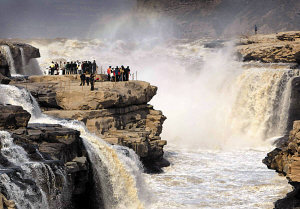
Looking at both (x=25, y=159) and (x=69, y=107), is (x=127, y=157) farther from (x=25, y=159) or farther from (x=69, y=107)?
(x=25, y=159)

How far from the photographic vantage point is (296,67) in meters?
41.8

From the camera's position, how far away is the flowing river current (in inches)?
953

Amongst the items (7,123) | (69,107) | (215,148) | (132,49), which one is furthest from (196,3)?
(7,123)

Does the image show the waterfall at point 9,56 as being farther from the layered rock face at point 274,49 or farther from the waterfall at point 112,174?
the layered rock face at point 274,49

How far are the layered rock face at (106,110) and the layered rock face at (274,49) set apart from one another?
17776 mm

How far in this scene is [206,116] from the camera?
143 feet

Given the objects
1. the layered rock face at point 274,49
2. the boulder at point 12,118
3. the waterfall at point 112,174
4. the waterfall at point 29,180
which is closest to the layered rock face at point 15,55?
the waterfall at point 112,174

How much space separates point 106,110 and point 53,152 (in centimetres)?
1012

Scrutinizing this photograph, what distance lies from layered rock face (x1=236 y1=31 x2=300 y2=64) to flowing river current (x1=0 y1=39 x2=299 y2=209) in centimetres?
165

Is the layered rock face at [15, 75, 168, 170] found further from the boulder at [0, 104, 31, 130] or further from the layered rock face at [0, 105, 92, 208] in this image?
the boulder at [0, 104, 31, 130]

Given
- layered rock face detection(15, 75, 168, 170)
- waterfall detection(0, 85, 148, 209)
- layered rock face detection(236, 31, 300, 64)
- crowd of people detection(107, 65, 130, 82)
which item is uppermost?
layered rock face detection(236, 31, 300, 64)

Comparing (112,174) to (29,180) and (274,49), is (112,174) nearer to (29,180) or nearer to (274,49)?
(29,180)

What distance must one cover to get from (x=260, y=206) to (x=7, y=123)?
1136cm

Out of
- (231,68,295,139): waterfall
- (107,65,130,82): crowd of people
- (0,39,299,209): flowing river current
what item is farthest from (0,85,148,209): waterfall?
(231,68,295,139): waterfall
